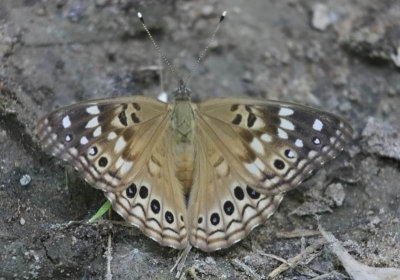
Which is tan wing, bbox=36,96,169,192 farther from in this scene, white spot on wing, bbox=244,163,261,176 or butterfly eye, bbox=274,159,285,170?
butterfly eye, bbox=274,159,285,170

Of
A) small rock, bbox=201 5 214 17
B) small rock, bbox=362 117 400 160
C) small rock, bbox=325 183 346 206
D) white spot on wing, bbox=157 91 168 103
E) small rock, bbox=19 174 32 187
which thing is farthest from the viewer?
small rock, bbox=201 5 214 17

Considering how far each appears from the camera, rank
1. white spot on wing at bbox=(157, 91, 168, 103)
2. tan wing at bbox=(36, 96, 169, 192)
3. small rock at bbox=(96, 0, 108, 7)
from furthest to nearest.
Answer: small rock at bbox=(96, 0, 108, 7), white spot on wing at bbox=(157, 91, 168, 103), tan wing at bbox=(36, 96, 169, 192)

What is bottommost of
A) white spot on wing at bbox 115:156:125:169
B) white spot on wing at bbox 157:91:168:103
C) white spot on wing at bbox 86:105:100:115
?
white spot on wing at bbox 157:91:168:103

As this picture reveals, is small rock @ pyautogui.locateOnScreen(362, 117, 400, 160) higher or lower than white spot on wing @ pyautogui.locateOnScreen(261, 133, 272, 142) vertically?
lower

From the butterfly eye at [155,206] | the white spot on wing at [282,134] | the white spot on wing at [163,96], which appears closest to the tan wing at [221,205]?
the butterfly eye at [155,206]

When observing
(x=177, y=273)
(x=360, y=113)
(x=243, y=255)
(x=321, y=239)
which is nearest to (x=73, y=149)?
(x=177, y=273)

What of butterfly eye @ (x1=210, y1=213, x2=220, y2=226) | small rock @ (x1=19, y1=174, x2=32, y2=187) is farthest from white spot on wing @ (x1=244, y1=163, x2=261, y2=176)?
small rock @ (x1=19, y1=174, x2=32, y2=187)

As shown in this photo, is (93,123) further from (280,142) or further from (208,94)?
(208,94)

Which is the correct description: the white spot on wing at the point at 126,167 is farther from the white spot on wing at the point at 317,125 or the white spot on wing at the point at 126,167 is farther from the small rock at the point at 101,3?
the small rock at the point at 101,3

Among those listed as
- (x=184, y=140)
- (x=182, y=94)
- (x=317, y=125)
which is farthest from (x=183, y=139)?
(x=317, y=125)
